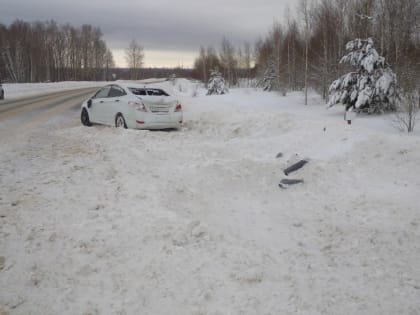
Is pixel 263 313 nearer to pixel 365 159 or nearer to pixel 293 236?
pixel 293 236

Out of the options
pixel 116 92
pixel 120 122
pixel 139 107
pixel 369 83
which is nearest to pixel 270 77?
pixel 369 83

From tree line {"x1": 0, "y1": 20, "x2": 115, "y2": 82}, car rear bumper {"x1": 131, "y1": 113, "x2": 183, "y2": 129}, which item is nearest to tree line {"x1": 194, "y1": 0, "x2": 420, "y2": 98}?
car rear bumper {"x1": 131, "y1": 113, "x2": 183, "y2": 129}

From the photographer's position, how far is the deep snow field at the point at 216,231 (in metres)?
2.77

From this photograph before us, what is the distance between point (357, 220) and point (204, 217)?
5.98 ft

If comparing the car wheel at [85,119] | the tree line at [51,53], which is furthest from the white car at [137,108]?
the tree line at [51,53]

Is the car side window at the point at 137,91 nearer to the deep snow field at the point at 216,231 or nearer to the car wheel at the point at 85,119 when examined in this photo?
the car wheel at the point at 85,119

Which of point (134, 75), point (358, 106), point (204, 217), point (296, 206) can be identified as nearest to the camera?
point (204, 217)

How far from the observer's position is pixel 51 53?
7481cm

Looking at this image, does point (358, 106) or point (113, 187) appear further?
point (358, 106)

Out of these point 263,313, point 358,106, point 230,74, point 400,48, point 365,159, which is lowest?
point 263,313

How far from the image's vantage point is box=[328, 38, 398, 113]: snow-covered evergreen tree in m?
12.2

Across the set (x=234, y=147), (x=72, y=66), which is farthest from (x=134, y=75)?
(x=234, y=147)

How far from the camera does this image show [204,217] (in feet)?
14.0

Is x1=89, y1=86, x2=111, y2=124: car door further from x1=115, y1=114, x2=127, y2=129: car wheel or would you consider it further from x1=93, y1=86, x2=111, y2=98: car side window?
x1=115, y1=114, x2=127, y2=129: car wheel
